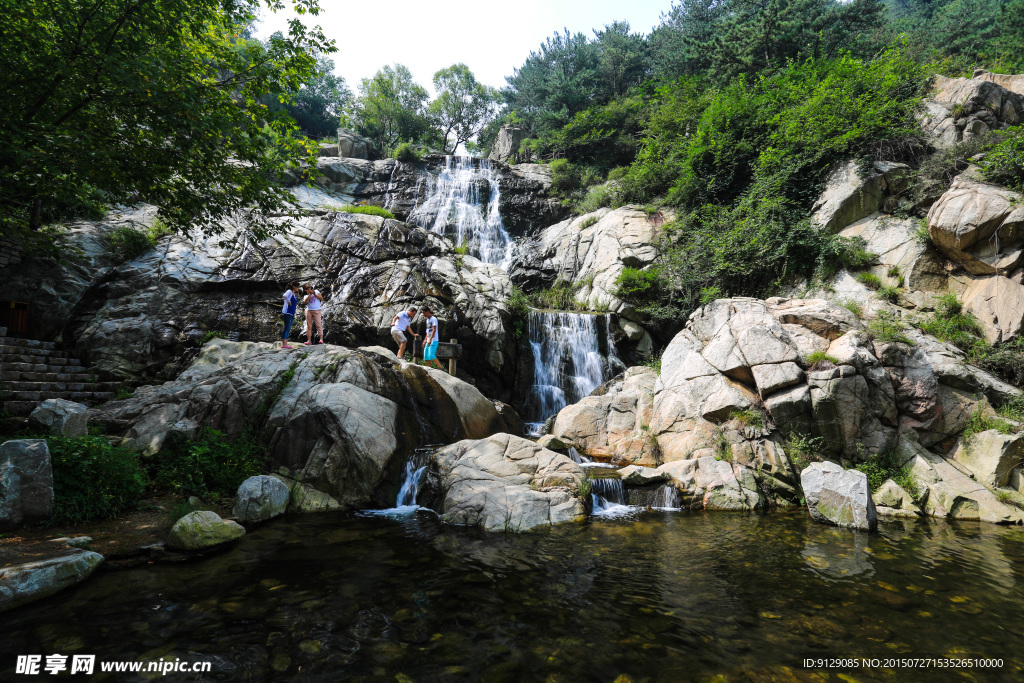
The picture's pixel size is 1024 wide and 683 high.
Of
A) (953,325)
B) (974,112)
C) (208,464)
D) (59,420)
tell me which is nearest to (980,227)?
(953,325)

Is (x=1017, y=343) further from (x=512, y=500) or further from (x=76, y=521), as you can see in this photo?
(x=76, y=521)

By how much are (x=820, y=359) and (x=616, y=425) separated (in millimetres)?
5486

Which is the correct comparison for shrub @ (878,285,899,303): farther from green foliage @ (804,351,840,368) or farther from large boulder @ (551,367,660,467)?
large boulder @ (551,367,660,467)

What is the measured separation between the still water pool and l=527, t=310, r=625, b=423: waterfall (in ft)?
30.9

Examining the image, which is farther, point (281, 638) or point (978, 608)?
point (978, 608)

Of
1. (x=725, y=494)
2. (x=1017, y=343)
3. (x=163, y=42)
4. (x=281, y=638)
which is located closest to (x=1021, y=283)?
(x=1017, y=343)

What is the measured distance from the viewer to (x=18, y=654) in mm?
3518

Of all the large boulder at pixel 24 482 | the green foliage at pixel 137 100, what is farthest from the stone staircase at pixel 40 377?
the large boulder at pixel 24 482

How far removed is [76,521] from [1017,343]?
20.7 m

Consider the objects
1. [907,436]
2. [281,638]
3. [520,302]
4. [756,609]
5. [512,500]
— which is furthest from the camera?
[520,302]

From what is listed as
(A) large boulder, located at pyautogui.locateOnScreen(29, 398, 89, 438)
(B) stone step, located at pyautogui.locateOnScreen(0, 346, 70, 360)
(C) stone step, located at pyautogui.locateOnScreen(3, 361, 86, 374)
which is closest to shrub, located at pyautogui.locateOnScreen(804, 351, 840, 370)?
(A) large boulder, located at pyautogui.locateOnScreen(29, 398, 89, 438)

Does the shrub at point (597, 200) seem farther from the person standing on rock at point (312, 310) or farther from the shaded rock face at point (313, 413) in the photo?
the shaded rock face at point (313, 413)

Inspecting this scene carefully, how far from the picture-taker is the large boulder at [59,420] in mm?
7254

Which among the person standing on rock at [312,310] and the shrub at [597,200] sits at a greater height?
the shrub at [597,200]
